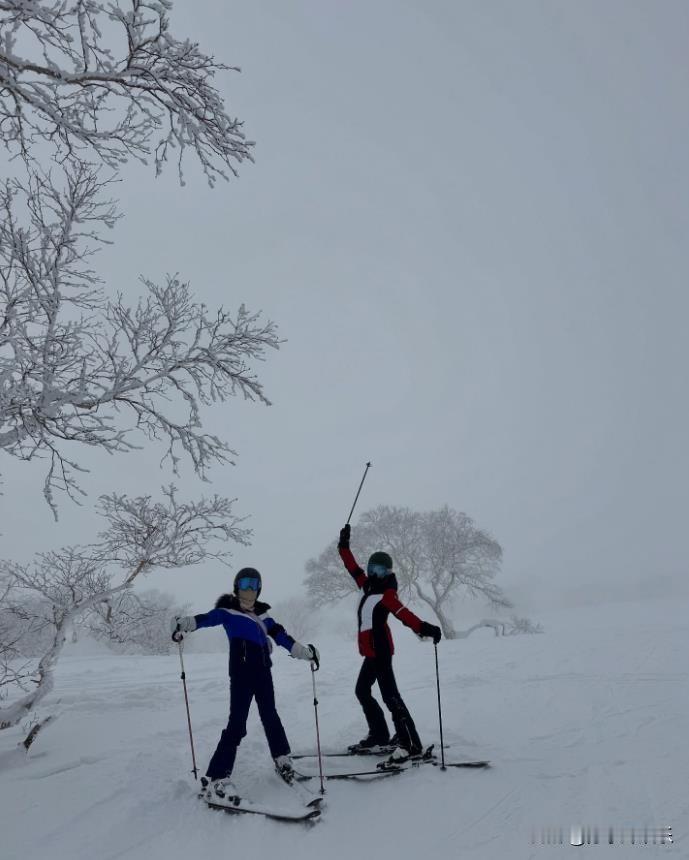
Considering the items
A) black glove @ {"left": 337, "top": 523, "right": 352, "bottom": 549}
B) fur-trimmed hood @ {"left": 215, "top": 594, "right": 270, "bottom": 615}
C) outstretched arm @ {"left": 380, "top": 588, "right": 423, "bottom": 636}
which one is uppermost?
black glove @ {"left": 337, "top": 523, "right": 352, "bottom": 549}

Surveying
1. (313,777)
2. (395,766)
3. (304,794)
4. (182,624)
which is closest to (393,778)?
(395,766)

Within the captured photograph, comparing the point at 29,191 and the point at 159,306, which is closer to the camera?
the point at 29,191

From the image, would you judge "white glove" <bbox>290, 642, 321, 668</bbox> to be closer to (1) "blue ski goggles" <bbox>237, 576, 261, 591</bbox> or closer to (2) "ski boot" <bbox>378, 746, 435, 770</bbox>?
(1) "blue ski goggles" <bbox>237, 576, 261, 591</bbox>

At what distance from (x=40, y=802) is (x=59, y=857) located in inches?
46.0

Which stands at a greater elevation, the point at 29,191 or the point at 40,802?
the point at 29,191

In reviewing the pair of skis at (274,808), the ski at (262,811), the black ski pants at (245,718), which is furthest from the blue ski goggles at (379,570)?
the ski at (262,811)

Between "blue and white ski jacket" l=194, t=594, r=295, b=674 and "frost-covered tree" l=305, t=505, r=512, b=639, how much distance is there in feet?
82.8

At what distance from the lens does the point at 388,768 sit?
16.1ft

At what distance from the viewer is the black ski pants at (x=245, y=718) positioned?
4.70 metres

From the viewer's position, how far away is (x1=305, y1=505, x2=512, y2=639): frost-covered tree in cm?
3023

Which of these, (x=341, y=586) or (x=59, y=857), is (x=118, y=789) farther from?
(x=341, y=586)

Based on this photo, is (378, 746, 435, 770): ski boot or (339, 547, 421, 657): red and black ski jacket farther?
(339, 547, 421, 657): red and black ski jacket

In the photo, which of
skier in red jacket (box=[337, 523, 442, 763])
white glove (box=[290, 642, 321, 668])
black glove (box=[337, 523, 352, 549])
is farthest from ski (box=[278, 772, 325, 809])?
black glove (box=[337, 523, 352, 549])

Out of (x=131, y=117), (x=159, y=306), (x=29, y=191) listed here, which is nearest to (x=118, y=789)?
(x=159, y=306)
